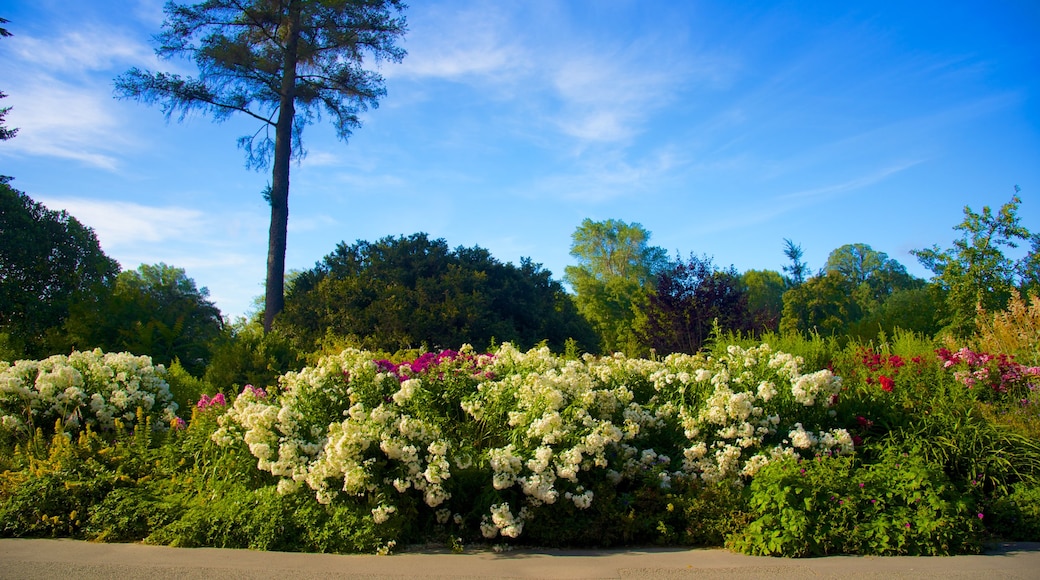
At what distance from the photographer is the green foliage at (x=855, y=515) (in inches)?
187

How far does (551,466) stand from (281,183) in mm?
14433

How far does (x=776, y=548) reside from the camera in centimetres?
466

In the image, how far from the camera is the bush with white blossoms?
4.91 meters

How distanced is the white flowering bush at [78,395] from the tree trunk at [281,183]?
332 inches

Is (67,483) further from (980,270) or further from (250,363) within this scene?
(980,270)

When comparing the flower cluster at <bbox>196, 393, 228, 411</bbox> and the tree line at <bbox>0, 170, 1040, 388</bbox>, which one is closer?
the flower cluster at <bbox>196, 393, 228, 411</bbox>

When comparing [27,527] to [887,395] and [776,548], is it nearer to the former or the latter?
[776,548]

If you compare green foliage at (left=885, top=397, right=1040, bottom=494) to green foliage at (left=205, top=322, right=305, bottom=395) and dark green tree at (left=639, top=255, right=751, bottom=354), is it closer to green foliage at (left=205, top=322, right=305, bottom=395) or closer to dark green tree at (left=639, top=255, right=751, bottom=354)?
green foliage at (left=205, top=322, right=305, bottom=395)

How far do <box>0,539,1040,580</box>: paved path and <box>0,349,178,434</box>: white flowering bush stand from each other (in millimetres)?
1975

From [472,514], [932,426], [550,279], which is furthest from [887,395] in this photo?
[550,279]

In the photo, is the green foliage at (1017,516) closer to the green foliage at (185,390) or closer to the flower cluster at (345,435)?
the flower cluster at (345,435)

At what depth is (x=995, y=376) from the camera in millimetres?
7590

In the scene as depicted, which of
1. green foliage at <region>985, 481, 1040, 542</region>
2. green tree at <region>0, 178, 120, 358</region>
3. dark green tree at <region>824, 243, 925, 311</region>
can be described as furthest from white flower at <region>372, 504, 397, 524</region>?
dark green tree at <region>824, 243, 925, 311</region>

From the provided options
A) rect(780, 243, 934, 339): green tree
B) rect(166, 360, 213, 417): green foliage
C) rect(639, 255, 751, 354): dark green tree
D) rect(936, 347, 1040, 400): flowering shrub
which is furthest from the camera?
rect(780, 243, 934, 339): green tree
